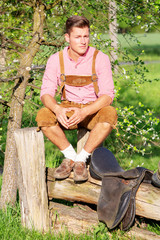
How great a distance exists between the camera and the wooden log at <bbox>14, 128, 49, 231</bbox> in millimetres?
3664

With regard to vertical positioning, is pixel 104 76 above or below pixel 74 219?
above

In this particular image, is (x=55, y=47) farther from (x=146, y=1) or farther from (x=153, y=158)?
(x=153, y=158)

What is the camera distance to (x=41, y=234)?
3826mm

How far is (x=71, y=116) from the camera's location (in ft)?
11.8

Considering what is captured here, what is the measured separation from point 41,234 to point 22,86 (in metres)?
1.99

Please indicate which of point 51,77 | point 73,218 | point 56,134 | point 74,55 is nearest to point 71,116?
point 56,134

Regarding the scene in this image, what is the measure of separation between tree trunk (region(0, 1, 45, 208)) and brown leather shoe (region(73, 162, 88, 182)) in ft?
5.00

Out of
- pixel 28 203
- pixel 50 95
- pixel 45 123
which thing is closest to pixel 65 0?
pixel 50 95

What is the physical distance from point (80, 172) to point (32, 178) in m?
0.58

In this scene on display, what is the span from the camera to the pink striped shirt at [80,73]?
3.78 metres

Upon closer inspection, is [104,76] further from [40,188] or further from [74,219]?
[74,219]

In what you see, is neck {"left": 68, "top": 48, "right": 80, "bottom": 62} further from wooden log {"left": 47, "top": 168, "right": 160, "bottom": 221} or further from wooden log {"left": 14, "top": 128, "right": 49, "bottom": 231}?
wooden log {"left": 47, "top": 168, "right": 160, "bottom": 221}

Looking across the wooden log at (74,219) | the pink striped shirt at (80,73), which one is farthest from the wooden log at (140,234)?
the pink striped shirt at (80,73)

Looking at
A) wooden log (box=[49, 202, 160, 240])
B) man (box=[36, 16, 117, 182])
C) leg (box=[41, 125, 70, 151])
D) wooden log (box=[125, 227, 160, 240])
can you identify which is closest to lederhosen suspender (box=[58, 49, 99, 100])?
man (box=[36, 16, 117, 182])
